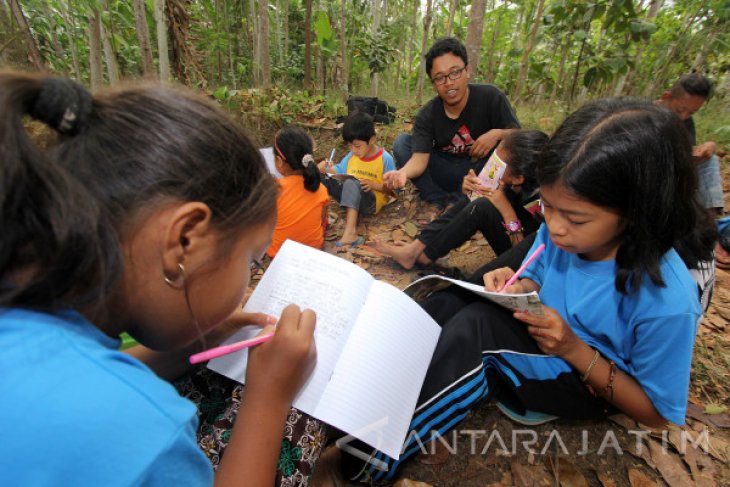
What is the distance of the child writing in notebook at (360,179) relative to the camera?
140 inches

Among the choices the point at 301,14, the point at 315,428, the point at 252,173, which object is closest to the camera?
the point at 252,173

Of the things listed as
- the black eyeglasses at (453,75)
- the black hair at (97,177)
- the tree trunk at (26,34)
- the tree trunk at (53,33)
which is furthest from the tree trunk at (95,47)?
the black hair at (97,177)

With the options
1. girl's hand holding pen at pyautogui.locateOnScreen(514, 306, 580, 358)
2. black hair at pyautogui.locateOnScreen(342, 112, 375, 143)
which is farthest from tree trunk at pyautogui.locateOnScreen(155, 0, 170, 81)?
girl's hand holding pen at pyautogui.locateOnScreen(514, 306, 580, 358)

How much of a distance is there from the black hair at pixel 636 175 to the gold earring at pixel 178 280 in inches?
43.6

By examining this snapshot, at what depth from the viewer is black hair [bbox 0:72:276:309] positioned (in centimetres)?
53

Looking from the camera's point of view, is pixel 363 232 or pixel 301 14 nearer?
pixel 363 232

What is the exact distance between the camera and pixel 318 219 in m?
3.20

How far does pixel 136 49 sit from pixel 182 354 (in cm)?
881

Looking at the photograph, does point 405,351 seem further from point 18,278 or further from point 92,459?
point 18,278

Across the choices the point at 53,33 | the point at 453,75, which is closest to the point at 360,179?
the point at 453,75

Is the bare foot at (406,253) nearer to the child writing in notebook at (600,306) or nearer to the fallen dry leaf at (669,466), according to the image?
the child writing in notebook at (600,306)

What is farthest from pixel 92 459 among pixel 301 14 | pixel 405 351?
pixel 301 14

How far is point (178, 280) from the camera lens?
747mm

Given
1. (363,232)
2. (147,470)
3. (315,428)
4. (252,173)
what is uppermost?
(252,173)
